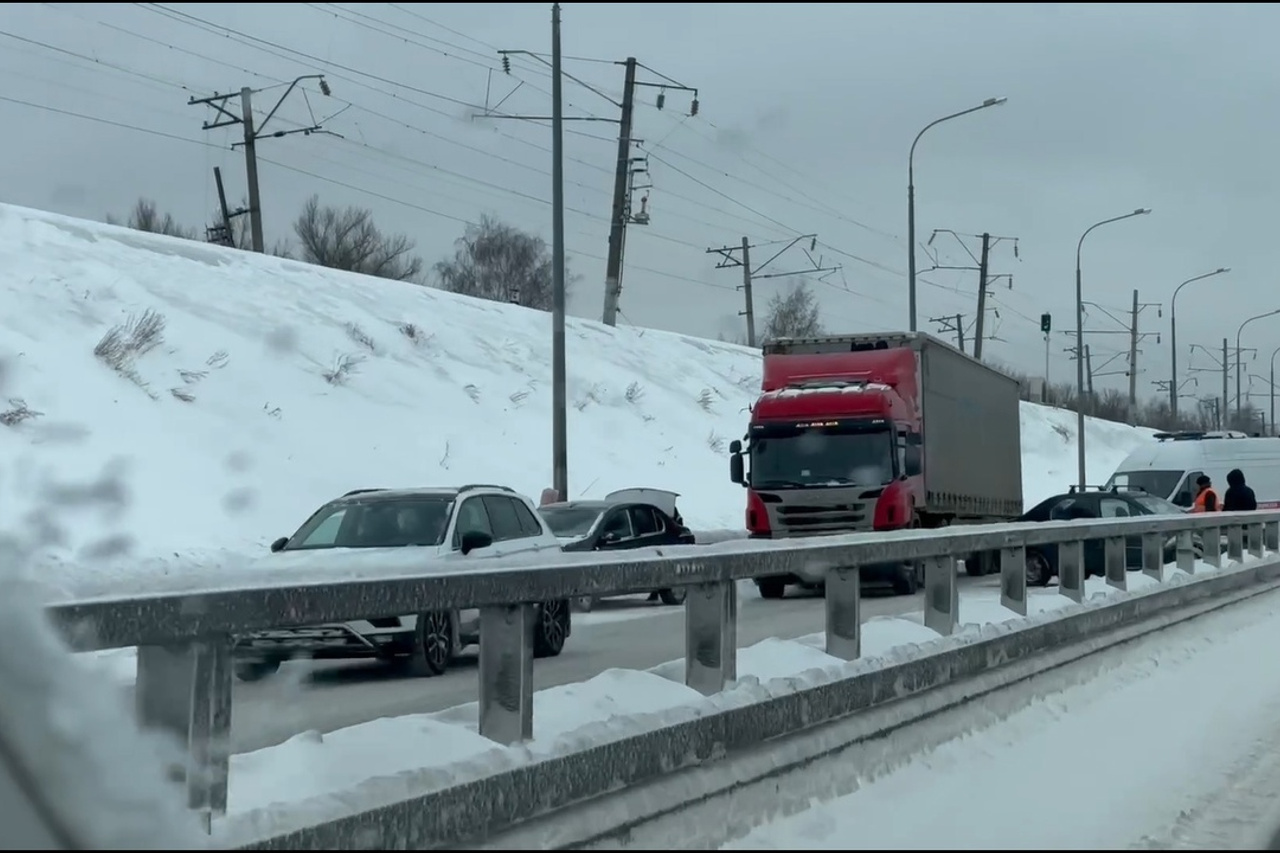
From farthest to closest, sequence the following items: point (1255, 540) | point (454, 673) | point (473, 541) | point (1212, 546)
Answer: point (1255, 540) < point (1212, 546) < point (473, 541) < point (454, 673)

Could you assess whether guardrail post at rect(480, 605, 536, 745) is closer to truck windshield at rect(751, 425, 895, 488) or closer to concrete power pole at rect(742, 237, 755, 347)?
truck windshield at rect(751, 425, 895, 488)

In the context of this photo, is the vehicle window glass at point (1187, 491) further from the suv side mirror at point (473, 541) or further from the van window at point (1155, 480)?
the suv side mirror at point (473, 541)

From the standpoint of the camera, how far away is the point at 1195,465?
36.3 metres

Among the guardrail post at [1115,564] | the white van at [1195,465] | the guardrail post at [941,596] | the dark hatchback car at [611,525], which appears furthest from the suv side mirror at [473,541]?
the white van at [1195,465]

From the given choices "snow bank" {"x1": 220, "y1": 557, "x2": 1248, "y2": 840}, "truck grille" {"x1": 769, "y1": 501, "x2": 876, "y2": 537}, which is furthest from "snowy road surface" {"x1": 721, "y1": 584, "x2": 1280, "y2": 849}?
"truck grille" {"x1": 769, "y1": 501, "x2": 876, "y2": 537}

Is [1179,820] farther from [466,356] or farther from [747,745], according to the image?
[466,356]

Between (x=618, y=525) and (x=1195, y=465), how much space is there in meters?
19.4

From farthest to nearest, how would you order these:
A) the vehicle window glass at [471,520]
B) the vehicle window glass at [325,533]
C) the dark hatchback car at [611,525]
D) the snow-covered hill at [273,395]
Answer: the dark hatchback car at [611,525] → the snow-covered hill at [273,395] → the vehicle window glass at [471,520] → the vehicle window glass at [325,533]

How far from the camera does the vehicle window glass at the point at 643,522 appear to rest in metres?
22.4

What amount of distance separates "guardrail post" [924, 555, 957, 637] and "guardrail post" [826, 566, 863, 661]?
171cm

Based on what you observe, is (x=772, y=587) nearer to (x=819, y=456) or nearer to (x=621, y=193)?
(x=819, y=456)

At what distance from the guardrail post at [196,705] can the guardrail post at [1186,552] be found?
16457 mm

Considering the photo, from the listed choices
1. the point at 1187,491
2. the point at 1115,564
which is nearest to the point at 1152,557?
the point at 1115,564

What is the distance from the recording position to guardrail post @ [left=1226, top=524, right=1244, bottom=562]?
22.2m
